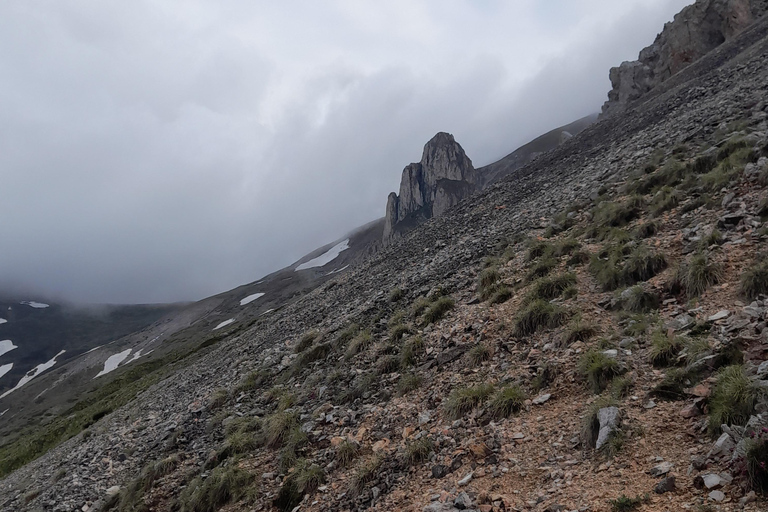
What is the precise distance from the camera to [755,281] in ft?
26.0

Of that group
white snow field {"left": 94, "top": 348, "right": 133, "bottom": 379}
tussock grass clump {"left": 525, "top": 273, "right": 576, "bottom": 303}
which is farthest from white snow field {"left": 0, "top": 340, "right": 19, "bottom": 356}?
tussock grass clump {"left": 525, "top": 273, "right": 576, "bottom": 303}

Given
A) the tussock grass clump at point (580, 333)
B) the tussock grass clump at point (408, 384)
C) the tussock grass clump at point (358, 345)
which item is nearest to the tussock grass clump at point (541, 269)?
the tussock grass clump at point (580, 333)

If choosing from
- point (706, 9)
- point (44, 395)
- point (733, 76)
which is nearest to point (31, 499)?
point (733, 76)

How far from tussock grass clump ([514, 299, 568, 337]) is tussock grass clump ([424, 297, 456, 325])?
12.8ft

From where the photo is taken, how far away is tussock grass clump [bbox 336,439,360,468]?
31.6 feet

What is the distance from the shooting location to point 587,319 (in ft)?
33.2

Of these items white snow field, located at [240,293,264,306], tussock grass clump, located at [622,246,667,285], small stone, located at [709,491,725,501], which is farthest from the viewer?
white snow field, located at [240,293,264,306]

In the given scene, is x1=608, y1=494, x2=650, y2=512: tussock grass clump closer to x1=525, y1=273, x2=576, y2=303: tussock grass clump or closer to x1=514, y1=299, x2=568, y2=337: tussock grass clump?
x1=514, y1=299, x2=568, y2=337: tussock grass clump

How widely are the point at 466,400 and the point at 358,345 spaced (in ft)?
23.1

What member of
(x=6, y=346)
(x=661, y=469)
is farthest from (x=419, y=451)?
(x=6, y=346)

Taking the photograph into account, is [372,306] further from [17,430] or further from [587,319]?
[17,430]

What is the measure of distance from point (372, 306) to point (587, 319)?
11.4 metres

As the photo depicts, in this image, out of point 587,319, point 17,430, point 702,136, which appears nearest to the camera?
point 587,319

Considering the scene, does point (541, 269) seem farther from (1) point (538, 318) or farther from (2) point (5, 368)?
(2) point (5, 368)
